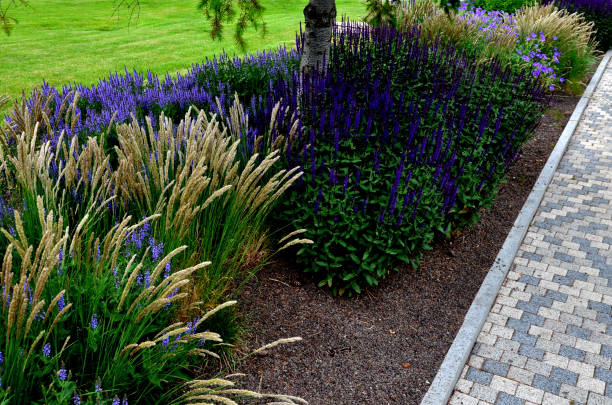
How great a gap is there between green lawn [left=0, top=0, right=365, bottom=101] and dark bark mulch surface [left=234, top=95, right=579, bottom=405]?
206 inches

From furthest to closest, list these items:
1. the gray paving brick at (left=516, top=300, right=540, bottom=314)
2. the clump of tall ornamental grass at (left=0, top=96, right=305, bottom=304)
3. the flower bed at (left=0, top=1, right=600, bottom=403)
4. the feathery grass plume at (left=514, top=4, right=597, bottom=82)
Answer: the feathery grass plume at (left=514, top=4, right=597, bottom=82), the gray paving brick at (left=516, top=300, right=540, bottom=314), the clump of tall ornamental grass at (left=0, top=96, right=305, bottom=304), the flower bed at (left=0, top=1, right=600, bottom=403)

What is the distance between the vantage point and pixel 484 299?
402 cm

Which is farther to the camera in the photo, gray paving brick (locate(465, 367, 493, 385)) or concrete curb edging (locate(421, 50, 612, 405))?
gray paving brick (locate(465, 367, 493, 385))

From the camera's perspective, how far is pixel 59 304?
7.30ft

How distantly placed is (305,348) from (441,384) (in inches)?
35.1

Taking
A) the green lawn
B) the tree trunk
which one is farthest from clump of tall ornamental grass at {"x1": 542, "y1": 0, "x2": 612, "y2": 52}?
the tree trunk

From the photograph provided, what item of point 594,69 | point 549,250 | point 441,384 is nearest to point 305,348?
point 441,384

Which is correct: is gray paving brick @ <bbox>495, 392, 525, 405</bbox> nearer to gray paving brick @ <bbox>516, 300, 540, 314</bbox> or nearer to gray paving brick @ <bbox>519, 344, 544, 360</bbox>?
gray paving brick @ <bbox>519, 344, 544, 360</bbox>

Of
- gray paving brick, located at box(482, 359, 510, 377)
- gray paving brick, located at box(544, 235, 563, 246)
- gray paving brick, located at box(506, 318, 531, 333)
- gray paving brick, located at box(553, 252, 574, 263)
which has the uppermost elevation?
gray paving brick, located at box(544, 235, 563, 246)

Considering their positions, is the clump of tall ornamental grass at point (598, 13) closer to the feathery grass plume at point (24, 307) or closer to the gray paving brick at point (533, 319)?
the gray paving brick at point (533, 319)

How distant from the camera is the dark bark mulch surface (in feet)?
10.3

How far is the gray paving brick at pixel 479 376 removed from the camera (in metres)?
3.33

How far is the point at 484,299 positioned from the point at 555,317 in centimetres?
54

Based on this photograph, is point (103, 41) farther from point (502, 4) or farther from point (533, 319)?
point (533, 319)
